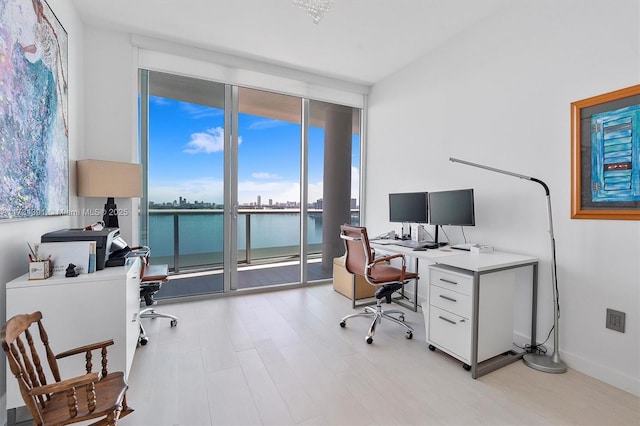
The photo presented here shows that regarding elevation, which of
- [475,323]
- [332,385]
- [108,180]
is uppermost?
[108,180]

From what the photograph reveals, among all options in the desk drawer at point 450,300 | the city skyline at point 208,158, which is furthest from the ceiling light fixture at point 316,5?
the desk drawer at point 450,300

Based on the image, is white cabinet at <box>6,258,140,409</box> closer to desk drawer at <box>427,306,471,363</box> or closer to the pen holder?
the pen holder

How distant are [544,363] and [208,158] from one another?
13.6ft

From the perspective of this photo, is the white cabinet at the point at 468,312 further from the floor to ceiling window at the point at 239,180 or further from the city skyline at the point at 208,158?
the city skyline at the point at 208,158

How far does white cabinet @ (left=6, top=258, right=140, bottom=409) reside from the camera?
1636 millimetres

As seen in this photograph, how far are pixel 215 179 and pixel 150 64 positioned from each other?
1493 mm

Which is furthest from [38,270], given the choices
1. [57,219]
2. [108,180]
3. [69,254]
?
[108,180]

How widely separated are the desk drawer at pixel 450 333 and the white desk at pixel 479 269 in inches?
2.1

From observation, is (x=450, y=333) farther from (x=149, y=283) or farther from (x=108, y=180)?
(x=108, y=180)

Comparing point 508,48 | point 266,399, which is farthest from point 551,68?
point 266,399

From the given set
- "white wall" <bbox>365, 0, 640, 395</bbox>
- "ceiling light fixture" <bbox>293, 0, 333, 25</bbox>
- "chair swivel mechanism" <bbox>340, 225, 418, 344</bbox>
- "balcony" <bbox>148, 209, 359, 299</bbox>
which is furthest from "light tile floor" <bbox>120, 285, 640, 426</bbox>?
"ceiling light fixture" <bbox>293, 0, 333, 25</bbox>

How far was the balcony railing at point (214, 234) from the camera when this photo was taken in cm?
384

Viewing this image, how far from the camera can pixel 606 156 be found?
2102 mm

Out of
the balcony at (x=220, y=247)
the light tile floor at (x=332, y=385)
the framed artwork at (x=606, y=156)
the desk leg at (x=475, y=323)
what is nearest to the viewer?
the light tile floor at (x=332, y=385)
